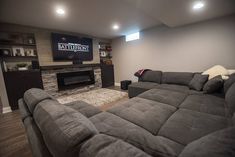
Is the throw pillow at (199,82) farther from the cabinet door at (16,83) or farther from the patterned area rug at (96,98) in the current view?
the cabinet door at (16,83)

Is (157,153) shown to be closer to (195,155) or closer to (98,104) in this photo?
(195,155)

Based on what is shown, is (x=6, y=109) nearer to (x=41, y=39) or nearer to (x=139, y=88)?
(x=41, y=39)

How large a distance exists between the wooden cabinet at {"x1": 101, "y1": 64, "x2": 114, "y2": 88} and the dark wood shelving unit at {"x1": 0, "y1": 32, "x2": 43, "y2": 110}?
2.61m

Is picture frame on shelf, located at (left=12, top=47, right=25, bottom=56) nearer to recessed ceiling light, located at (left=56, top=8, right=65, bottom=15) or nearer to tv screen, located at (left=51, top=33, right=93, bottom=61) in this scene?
tv screen, located at (left=51, top=33, right=93, bottom=61)

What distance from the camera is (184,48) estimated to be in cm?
376

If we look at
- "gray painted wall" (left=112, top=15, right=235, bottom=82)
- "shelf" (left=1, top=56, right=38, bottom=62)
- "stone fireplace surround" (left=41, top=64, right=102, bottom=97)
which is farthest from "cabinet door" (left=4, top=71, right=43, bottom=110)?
"gray painted wall" (left=112, top=15, right=235, bottom=82)

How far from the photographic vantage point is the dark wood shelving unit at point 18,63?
3.21m

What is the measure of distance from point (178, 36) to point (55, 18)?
12.3 feet

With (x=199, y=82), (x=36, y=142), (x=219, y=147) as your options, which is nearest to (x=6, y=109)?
(x=36, y=142)

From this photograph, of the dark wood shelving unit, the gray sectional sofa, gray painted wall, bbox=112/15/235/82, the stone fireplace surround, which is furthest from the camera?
the stone fireplace surround

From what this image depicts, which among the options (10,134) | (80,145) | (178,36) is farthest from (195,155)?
(178,36)

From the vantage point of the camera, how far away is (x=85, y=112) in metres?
1.75

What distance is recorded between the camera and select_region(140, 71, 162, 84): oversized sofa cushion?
148 inches

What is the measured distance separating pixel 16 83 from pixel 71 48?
2109 millimetres
